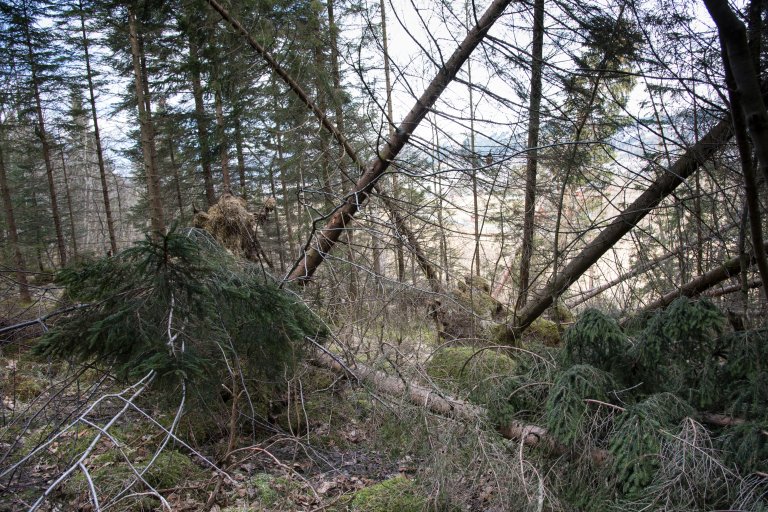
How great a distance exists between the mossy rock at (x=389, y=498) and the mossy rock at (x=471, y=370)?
85 cm

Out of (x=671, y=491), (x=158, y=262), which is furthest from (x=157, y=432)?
(x=671, y=491)

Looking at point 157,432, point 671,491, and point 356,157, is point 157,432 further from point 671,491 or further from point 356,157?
point 671,491

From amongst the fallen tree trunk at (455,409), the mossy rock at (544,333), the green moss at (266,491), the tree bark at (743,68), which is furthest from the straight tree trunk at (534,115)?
the green moss at (266,491)

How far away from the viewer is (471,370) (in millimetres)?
3998

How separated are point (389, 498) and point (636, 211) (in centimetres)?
288

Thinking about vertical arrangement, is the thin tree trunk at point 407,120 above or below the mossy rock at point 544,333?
above

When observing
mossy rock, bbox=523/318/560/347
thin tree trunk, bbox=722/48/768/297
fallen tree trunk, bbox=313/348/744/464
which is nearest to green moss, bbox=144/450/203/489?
fallen tree trunk, bbox=313/348/744/464

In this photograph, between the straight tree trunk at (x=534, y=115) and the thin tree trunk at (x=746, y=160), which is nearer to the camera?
the thin tree trunk at (x=746, y=160)

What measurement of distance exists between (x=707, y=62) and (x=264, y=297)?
347 cm

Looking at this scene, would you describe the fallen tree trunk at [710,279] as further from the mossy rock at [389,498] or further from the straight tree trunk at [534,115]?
the mossy rock at [389,498]

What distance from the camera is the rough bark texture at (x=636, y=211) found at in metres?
3.51

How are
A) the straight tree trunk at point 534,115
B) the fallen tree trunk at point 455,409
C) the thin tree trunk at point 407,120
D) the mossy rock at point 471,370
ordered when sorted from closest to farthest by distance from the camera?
the fallen tree trunk at point 455,409, the mossy rock at point 471,370, the straight tree trunk at point 534,115, the thin tree trunk at point 407,120

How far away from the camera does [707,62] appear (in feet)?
10.6

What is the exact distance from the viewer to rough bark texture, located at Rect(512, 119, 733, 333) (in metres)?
3.51
